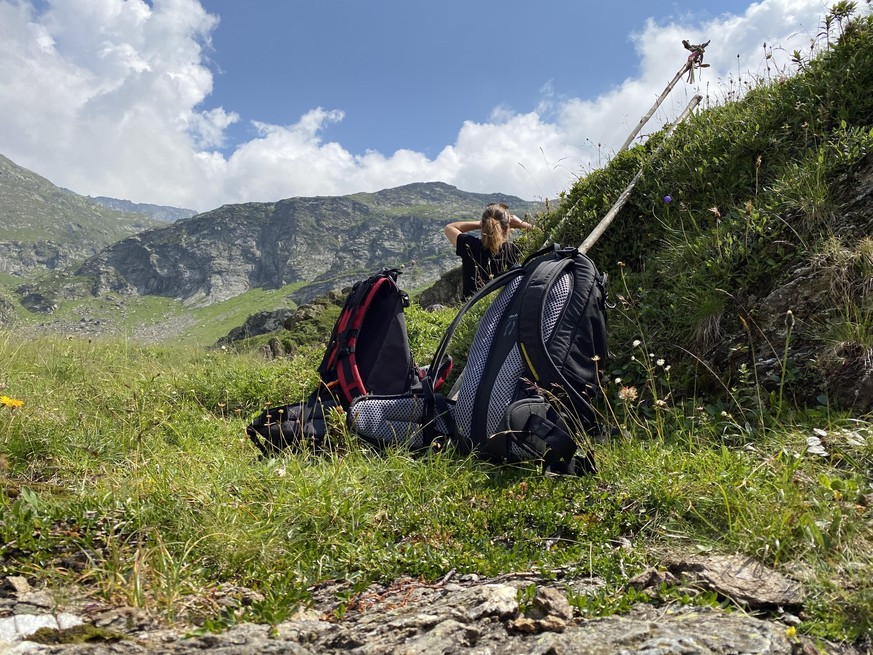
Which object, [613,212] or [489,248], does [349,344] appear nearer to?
[613,212]

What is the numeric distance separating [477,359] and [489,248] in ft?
15.6

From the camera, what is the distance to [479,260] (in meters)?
8.98

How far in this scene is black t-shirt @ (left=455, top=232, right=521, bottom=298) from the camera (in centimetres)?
846

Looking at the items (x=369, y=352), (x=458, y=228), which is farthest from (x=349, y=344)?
(x=458, y=228)

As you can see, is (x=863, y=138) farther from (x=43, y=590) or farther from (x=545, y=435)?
(x=43, y=590)

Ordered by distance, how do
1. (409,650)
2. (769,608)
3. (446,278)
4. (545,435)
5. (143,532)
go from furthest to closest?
(446,278) < (545,435) < (143,532) < (769,608) < (409,650)

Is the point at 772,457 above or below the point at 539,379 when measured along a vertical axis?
below

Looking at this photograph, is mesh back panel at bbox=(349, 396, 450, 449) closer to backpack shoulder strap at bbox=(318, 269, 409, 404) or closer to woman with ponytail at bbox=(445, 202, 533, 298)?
backpack shoulder strap at bbox=(318, 269, 409, 404)

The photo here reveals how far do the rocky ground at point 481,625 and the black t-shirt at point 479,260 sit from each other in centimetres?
641

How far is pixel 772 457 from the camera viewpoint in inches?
109

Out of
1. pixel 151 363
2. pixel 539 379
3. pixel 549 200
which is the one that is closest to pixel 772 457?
pixel 539 379

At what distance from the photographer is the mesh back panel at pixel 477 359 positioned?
12.8 feet

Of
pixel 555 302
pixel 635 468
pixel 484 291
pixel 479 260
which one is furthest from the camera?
pixel 479 260

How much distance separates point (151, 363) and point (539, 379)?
7.40 m
